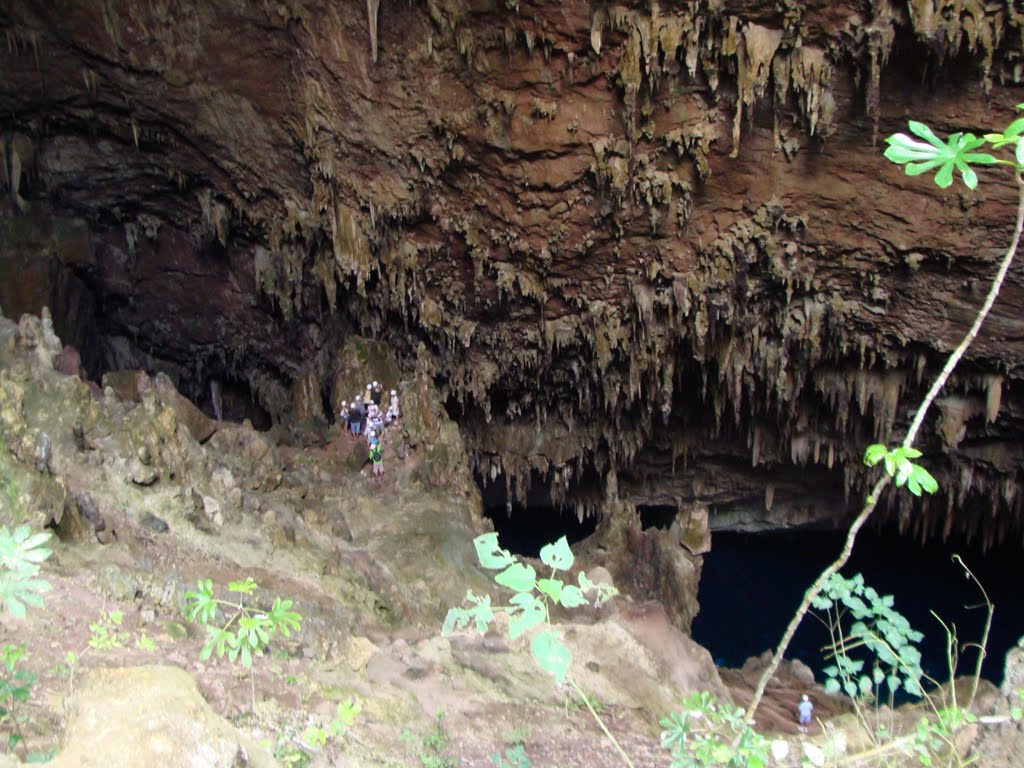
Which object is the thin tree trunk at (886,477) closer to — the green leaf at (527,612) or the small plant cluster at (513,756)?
the green leaf at (527,612)

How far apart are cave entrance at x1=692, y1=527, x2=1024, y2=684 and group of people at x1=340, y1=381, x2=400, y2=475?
589 centimetres

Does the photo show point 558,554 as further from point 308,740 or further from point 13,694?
point 13,694

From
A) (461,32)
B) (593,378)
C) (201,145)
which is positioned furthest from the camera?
(593,378)

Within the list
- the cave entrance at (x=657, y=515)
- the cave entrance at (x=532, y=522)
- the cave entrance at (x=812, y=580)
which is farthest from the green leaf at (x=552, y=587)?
the cave entrance at (x=657, y=515)

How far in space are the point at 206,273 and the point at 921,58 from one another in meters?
8.13

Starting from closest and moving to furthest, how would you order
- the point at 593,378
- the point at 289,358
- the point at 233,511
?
the point at 233,511 → the point at 593,378 → the point at 289,358

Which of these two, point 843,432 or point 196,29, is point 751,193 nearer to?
point 843,432

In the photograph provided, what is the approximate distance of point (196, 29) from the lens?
25.6 ft

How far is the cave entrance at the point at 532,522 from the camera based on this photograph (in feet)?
41.4

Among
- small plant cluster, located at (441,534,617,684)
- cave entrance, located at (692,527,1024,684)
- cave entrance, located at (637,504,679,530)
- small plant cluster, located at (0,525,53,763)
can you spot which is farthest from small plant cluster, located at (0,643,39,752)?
cave entrance, located at (637,504,679,530)

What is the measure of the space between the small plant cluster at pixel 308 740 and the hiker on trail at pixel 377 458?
16.3 ft

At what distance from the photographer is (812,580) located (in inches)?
501

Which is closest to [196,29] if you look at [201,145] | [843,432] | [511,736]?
[201,145]

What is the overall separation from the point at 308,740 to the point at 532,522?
1017cm
